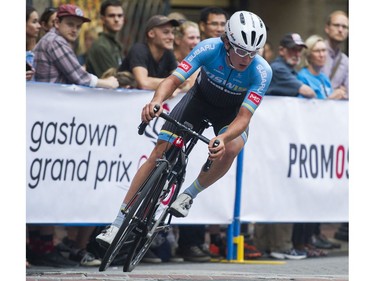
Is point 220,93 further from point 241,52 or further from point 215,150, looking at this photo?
point 215,150

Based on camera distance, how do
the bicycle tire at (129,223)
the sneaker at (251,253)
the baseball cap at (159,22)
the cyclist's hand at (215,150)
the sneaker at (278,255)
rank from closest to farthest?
the cyclist's hand at (215,150) < the bicycle tire at (129,223) < the baseball cap at (159,22) < the sneaker at (251,253) < the sneaker at (278,255)

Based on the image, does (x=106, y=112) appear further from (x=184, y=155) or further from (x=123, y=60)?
(x=184, y=155)

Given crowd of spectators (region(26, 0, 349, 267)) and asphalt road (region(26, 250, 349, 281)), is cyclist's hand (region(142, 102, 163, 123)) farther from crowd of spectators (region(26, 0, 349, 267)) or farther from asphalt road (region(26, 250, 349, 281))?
crowd of spectators (region(26, 0, 349, 267))

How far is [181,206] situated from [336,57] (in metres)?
5.17

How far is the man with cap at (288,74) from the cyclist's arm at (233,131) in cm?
333

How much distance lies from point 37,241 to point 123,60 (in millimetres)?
2191

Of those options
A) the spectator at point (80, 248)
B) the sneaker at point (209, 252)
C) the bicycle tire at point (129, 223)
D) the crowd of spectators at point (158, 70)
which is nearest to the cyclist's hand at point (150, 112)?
the bicycle tire at point (129, 223)

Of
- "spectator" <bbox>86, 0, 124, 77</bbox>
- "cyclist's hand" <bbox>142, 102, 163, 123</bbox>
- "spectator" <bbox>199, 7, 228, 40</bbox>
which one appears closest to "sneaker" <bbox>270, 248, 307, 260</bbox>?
"spectator" <bbox>199, 7, 228, 40</bbox>

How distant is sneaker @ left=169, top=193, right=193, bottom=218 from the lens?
27.4 feet

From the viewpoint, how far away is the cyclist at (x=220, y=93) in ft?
26.5

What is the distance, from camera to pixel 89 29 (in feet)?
45.5

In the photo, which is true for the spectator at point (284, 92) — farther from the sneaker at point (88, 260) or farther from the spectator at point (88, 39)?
the spectator at point (88, 39)

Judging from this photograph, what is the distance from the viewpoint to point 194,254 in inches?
430
